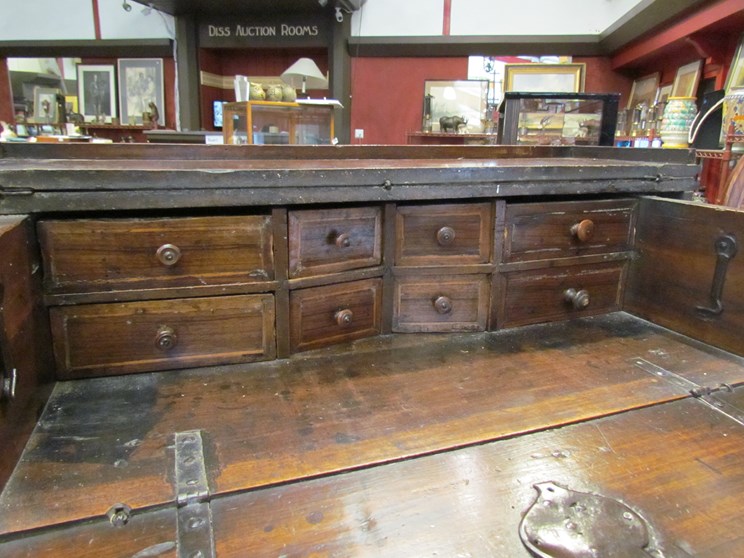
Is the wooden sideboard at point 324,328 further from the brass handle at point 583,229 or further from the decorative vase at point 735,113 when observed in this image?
the decorative vase at point 735,113

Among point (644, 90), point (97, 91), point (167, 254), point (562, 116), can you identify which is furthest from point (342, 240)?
point (97, 91)

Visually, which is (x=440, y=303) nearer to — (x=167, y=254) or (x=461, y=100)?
(x=167, y=254)

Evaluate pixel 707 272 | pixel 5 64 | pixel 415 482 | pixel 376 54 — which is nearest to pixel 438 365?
pixel 415 482

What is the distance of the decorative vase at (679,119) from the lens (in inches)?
89.9

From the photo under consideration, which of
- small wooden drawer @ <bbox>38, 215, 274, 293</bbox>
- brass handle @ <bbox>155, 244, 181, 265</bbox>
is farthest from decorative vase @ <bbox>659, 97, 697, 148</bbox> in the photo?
brass handle @ <bbox>155, 244, 181, 265</bbox>

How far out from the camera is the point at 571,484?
1.86ft

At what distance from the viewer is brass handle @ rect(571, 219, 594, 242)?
97 centimetres

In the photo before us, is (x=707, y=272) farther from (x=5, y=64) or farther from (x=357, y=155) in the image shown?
(x=5, y=64)

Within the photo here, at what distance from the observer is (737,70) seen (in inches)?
113

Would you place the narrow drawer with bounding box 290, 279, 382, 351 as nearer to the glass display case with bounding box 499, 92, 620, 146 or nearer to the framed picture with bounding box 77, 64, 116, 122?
the glass display case with bounding box 499, 92, 620, 146

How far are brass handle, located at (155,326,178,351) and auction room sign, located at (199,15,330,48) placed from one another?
5051 millimetres

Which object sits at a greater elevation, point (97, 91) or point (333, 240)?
point (97, 91)

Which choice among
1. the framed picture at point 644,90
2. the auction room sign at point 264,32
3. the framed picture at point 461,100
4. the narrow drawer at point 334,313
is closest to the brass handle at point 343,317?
the narrow drawer at point 334,313

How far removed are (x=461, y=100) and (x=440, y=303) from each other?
4.58 meters
